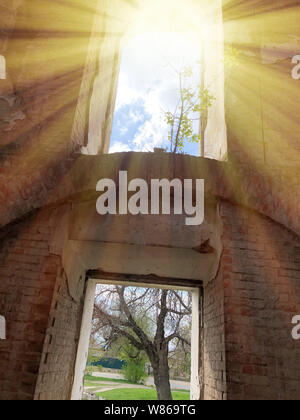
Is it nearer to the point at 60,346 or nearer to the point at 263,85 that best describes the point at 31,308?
the point at 60,346

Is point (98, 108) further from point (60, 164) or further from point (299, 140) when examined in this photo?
point (299, 140)

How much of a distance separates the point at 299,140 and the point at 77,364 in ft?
13.5

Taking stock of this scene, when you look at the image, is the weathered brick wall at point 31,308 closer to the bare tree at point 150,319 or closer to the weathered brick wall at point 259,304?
the weathered brick wall at point 259,304

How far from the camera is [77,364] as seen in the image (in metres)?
3.87

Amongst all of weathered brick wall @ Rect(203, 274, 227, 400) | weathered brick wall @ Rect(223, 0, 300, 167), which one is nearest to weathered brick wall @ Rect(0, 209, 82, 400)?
weathered brick wall @ Rect(203, 274, 227, 400)

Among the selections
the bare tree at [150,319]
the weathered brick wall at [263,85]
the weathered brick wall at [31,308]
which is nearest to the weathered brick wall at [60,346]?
the weathered brick wall at [31,308]

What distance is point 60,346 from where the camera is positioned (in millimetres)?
3045

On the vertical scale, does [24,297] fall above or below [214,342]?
above

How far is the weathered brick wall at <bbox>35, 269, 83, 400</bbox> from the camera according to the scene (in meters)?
2.54

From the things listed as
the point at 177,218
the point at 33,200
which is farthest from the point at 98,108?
the point at 177,218

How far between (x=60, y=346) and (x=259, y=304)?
2.13m

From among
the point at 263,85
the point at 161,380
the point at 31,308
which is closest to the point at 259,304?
the point at 31,308

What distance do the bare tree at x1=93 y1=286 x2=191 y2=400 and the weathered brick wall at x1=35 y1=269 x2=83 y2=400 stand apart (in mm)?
8796

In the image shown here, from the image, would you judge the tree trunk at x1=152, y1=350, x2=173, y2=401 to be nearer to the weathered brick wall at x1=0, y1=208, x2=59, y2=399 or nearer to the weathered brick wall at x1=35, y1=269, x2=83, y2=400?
the weathered brick wall at x1=35, y1=269, x2=83, y2=400
